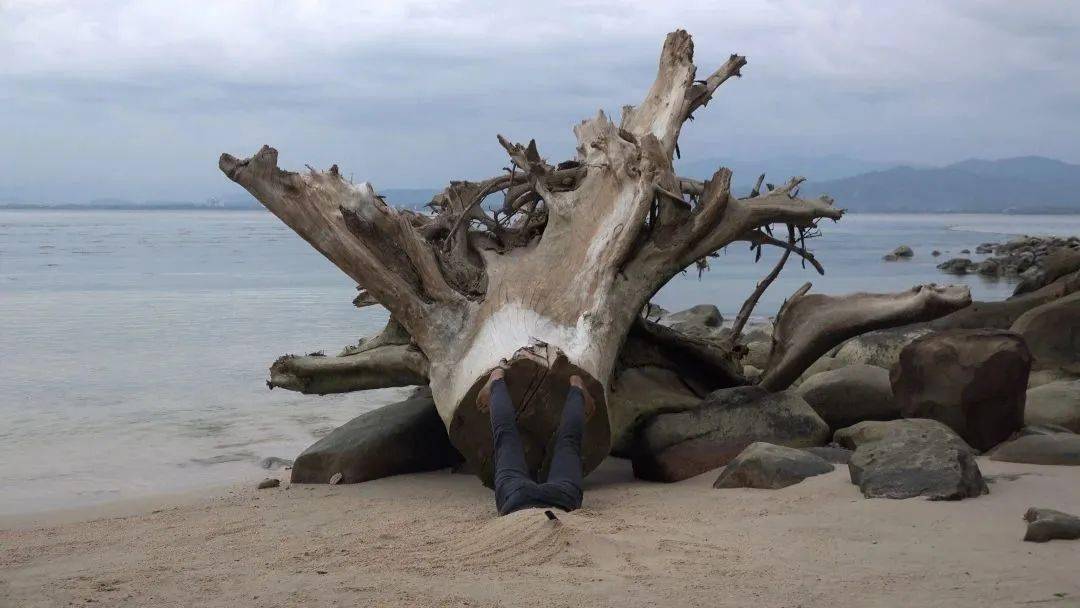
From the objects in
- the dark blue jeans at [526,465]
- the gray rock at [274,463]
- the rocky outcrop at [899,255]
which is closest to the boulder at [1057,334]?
the dark blue jeans at [526,465]

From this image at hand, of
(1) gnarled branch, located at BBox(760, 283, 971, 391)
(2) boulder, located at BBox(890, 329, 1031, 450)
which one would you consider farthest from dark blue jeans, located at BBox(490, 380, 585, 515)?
(2) boulder, located at BBox(890, 329, 1031, 450)

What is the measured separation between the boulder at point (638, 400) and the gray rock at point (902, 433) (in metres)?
1.02

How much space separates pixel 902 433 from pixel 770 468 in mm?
725

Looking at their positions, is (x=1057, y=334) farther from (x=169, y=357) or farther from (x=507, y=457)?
(x=169, y=357)

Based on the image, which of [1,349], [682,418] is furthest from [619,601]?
[1,349]

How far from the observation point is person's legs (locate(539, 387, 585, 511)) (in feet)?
18.4

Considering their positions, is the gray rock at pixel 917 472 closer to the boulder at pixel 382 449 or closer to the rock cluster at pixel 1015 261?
the boulder at pixel 382 449

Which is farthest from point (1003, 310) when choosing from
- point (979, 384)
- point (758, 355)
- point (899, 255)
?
point (899, 255)

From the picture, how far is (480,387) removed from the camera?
6.50 metres

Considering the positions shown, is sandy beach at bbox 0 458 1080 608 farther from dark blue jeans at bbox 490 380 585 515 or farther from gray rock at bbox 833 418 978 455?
gray rock at bbox 833 418 978 455

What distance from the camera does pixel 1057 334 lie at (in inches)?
408

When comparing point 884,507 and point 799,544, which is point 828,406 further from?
point 799,544

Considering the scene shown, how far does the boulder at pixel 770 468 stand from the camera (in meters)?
6.10

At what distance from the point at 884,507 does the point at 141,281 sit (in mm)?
21706
